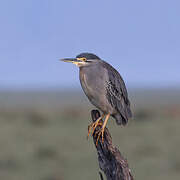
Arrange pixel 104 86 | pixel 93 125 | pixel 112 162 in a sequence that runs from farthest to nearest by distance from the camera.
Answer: pixel 104 86 < pixel 93 125 < pixel 112 162

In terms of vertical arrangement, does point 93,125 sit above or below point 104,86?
below

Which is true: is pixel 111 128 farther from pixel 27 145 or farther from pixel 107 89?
pixel 107 89

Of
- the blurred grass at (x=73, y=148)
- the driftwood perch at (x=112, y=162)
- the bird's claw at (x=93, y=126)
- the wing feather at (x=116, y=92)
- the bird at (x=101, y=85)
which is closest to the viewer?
the driftwood perch at (x=112, y=162)

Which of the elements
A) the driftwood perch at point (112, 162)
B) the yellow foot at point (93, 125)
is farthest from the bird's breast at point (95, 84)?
the driftwood perch at point (112, 162)

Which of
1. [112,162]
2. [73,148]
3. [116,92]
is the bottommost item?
[73,148]

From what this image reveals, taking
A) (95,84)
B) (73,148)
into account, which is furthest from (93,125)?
(73,148)

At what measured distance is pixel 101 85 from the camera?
29.1ft

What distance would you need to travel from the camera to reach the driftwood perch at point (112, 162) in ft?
24.3

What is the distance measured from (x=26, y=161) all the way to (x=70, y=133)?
682cm

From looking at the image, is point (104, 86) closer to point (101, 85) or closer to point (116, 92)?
point (101, 85)

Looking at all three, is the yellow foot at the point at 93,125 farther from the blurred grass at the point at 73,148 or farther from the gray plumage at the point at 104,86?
the blurred grass at the point at 73,148

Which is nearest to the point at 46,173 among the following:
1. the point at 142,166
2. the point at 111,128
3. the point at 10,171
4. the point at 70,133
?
the point at 10,171

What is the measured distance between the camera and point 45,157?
70.1 ft

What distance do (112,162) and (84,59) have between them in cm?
193
